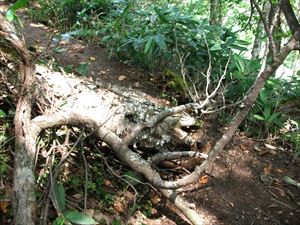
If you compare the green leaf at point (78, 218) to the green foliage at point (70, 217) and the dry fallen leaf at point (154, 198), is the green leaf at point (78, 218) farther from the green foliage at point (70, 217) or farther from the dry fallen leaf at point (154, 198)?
the dry fallen leaf at point (154, 198)

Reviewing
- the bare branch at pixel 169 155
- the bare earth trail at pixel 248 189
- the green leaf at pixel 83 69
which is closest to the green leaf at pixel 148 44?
the bare earth trail at pixel 248 189

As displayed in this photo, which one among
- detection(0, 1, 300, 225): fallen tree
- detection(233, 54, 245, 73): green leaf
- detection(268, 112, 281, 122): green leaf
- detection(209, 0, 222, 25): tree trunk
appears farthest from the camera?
detection(209, 0, 222, 25): tree trunk

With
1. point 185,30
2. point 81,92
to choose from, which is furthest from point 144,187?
point 185,30

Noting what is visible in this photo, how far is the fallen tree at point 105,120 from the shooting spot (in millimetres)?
1874

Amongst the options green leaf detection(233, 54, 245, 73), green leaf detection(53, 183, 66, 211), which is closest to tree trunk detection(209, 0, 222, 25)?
green leaf detection(233, 54, 245, 73)

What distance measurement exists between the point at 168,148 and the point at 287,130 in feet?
5.04

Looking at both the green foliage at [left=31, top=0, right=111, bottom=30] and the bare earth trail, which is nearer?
the bare earth trail

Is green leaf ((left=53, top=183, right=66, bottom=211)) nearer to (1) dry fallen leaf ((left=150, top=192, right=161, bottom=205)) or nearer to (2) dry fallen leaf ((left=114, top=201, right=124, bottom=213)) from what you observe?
(2) dry fallen leaf ((left=114, top=201, right=124, bottom=213))

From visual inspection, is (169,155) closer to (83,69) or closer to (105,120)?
(105,120)

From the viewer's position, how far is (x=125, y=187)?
2.38 metres

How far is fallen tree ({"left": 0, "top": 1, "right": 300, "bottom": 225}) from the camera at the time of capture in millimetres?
1874

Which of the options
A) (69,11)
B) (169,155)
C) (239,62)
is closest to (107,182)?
(169,155)

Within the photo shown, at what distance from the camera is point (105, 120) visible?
8.09ft

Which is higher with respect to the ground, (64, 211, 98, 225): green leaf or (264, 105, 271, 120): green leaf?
(64, 211, 98, 225): green leaf
